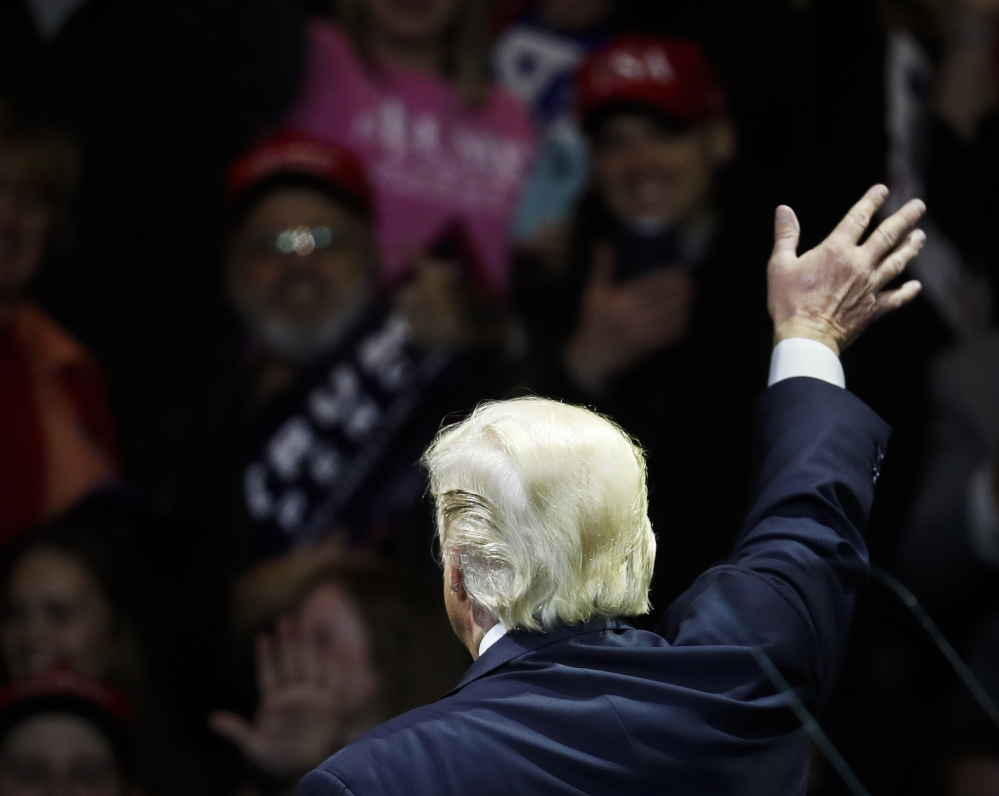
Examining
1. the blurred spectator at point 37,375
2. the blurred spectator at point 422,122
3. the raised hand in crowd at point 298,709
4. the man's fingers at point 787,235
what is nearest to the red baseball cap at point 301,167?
the blurred spectator at point 422,122

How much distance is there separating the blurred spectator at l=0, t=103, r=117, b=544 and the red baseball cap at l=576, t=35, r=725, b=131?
3.89 ft

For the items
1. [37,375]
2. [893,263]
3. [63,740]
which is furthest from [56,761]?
[893,263]

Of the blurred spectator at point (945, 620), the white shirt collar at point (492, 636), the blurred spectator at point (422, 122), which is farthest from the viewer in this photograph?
the blurred spectator at point (422, 122)

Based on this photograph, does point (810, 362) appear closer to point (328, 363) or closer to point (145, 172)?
point (328, 363)

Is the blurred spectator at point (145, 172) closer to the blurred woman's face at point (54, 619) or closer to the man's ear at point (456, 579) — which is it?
the blurred woman's face at point (54, 619)

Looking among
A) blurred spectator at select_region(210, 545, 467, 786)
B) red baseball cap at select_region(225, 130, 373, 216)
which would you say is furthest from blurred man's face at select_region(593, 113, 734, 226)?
blurred spectator at select_region(210, 545, 467, 786)

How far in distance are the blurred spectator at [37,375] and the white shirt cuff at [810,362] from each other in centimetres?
167

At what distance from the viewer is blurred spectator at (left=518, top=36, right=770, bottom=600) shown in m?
2.73

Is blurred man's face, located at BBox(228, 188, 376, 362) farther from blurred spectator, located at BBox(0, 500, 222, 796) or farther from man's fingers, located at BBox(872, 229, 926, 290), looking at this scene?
man's fingers, located at BBox(872, 229, 926, 290)

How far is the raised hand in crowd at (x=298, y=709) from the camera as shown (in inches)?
95.6

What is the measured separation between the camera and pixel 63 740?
233 cm

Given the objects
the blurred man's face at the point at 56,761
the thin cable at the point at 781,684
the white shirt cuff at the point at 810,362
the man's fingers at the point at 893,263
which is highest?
the man's fingers at the point at 893,263

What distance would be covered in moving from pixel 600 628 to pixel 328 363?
1797 millimetres

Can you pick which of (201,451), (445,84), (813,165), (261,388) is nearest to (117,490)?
(201,451)
